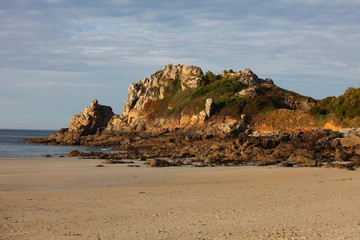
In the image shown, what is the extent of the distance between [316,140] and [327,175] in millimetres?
17184

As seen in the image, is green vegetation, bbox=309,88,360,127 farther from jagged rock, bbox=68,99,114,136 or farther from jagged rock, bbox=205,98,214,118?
jagged rock, bbox=68,99,114,136

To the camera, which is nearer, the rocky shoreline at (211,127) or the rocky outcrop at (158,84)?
the rocky shoreline at (211,127)

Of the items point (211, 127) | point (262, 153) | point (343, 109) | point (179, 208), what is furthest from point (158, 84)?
point (179, 208)

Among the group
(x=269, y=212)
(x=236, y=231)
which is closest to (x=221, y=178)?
(x=269, y=212)

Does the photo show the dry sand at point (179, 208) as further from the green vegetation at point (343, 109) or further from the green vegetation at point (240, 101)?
the green vegetation at point (240, 101)

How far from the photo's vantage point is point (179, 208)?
403 inches

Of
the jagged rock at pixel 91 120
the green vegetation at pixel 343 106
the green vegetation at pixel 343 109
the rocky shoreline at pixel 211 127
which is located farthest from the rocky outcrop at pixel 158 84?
the green vegetation at pixel 343 109

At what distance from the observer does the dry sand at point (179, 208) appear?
7730 mm

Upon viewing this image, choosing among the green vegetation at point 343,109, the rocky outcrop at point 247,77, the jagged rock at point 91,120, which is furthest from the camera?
the jagged rock at point 91,120

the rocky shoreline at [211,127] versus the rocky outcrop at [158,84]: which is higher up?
the rocky outcrop at [158,84]

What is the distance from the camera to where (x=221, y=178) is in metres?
17.4

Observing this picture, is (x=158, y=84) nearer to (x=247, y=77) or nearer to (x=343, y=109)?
(x=247, y=77)

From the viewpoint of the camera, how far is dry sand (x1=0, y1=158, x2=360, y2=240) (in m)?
7.73

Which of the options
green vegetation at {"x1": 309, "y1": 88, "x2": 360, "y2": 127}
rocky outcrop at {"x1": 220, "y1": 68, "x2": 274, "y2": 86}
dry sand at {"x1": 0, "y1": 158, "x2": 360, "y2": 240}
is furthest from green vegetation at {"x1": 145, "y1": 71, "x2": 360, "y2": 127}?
dry sand at {"x1": 0, "y1": 158, "x2": 360, "y2": 240}
